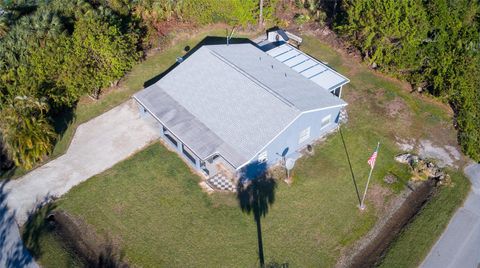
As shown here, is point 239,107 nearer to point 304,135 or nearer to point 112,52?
point 304,135

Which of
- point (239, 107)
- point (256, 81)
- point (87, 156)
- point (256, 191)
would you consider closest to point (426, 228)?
point (256, 191)

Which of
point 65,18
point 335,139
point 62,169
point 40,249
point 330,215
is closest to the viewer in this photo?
point 40,249

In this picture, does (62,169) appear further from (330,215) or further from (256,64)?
(330,215)

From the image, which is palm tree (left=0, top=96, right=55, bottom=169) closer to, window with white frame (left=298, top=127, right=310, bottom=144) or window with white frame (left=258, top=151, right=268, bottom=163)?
window with white frame (left=258, top=151, right=268, bottom=163)

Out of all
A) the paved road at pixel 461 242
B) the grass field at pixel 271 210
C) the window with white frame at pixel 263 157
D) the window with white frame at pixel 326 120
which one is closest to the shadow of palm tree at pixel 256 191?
the window with white frame at pixel 263 157

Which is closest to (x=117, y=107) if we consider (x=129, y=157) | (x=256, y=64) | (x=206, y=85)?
(x=129, y=157)
